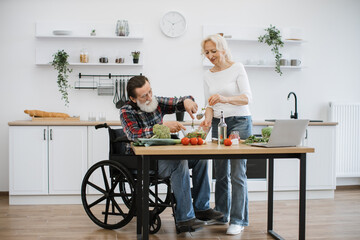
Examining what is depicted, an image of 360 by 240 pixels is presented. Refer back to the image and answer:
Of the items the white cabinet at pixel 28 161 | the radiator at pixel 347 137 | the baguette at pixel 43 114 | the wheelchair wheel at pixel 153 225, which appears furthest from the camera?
the radiator at pixel 347 137

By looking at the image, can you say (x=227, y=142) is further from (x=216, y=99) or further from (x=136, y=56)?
(x=136, y=56)

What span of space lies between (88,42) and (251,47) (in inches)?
71.4

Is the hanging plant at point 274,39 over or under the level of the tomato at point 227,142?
over

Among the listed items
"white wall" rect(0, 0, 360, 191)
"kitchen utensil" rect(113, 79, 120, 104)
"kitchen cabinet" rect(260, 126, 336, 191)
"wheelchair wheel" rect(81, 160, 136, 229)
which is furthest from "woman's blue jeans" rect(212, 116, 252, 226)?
"kitchen utensil" rect(113, 79, 120, 104)

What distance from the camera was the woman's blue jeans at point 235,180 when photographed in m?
3.06

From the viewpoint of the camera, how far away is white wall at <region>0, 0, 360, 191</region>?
4.66 m

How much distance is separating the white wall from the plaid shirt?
1.66m

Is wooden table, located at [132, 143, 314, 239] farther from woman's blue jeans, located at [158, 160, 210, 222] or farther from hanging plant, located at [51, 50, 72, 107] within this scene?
hanging plant, located at [51, 50, 72, 107]

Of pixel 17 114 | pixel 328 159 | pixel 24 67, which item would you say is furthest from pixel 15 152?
pixel 328 159

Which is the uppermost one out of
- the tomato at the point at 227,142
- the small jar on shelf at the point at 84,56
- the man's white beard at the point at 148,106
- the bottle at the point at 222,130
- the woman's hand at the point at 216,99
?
the small jar on shelf at the point at 84,56

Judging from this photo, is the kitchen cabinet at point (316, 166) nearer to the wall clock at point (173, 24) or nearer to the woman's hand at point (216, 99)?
the wall clock at point (173, 24)

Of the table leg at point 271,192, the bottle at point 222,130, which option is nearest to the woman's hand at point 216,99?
the bottle at point 222,130

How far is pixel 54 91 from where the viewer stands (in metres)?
4.70

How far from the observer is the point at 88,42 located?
4730 mm
